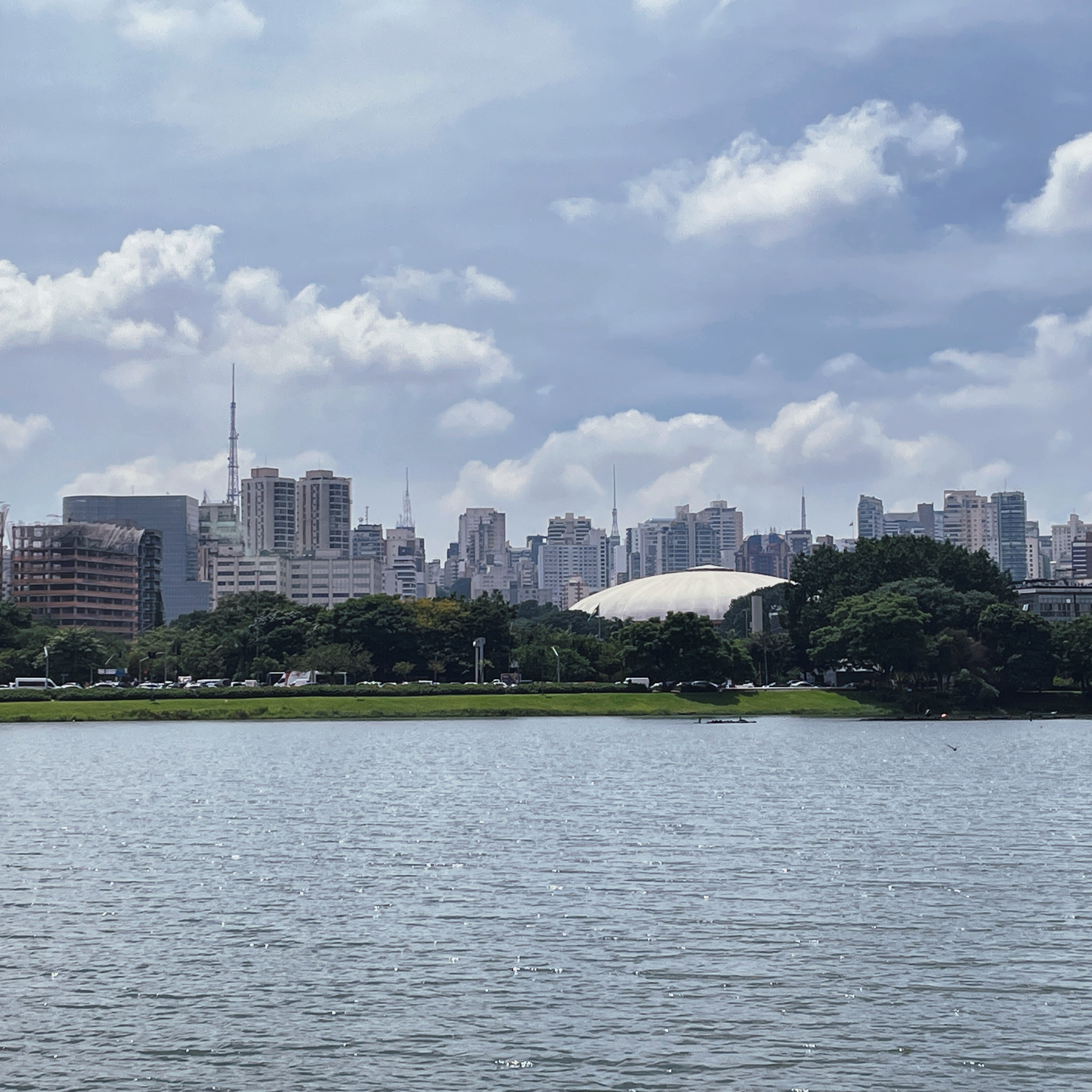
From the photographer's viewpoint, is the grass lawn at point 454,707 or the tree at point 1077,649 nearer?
the grass lawn at point 454,707

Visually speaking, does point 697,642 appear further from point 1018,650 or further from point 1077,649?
point 1077,649

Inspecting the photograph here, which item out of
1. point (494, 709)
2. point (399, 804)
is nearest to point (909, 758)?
point (399, 804)

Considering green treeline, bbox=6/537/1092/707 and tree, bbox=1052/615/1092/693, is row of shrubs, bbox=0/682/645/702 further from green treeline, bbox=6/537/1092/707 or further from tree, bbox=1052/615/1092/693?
tree, bbox=1052/615/1092/693

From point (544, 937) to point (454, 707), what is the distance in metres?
90.0

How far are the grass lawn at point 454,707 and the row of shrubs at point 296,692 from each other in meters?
0.69

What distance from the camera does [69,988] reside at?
2419 centimetres

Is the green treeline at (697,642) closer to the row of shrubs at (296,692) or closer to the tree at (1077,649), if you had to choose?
the tree at (1077,649)

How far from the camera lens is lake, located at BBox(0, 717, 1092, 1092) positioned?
2027 cm

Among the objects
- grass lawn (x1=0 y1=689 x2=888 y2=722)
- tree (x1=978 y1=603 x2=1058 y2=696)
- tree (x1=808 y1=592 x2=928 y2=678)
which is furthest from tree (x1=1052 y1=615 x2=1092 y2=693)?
grass lawn (x1=0 y1=689 x2=888 y2=722)

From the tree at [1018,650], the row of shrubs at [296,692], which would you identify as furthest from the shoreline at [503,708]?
the tree at [1018,650]

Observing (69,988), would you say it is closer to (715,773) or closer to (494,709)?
(715,773)

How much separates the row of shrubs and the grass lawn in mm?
691

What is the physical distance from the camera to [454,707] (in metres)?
117

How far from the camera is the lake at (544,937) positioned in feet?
66.5
